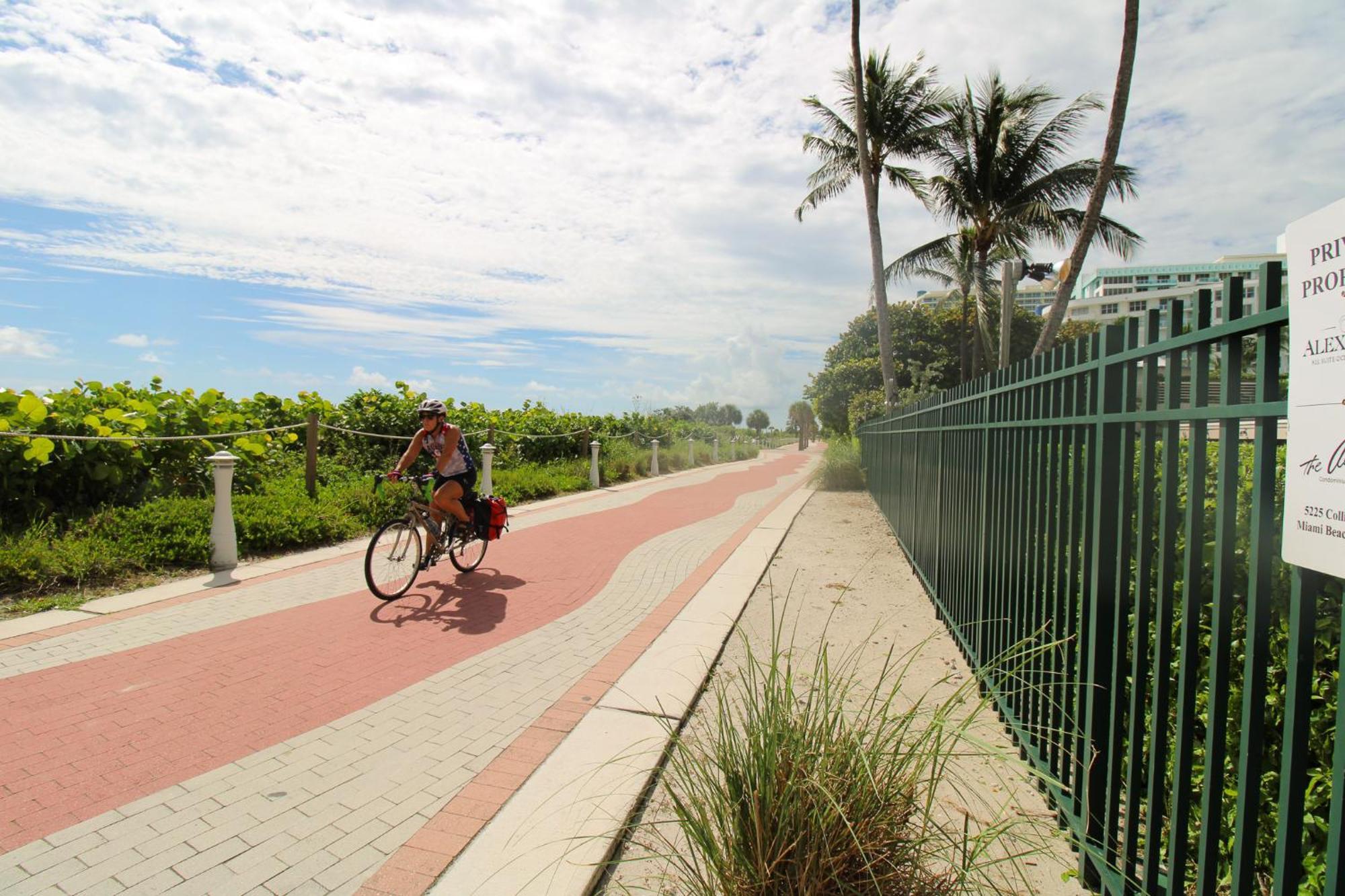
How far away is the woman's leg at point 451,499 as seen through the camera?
703 centimetres

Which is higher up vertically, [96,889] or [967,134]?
[967,134]

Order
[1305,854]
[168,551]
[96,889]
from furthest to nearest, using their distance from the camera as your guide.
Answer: [168,551] < [96,889] < [1305,854]

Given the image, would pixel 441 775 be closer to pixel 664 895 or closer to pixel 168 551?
pixel 664 895

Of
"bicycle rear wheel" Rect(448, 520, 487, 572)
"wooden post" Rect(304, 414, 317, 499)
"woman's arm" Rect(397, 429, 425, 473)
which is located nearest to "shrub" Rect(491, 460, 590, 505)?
"wooden post" Rect(304, 414, 317, 499)

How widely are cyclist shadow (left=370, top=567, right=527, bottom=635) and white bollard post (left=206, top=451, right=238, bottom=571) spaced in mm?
2079

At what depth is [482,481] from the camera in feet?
43.5

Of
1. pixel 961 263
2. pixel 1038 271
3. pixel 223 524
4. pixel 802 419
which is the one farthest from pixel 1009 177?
pixel 802 419

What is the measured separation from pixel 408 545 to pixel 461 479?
34.9 inches

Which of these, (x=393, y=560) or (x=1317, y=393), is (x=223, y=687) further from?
(x=1317, y=393)

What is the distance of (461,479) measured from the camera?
7219 millimetres

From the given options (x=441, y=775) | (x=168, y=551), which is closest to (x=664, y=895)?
(x=441, y=775)

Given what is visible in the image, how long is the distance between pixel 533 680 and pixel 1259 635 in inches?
153

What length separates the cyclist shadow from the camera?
19.4ft

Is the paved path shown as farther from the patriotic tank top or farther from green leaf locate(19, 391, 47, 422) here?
green leaf locate(19, 391, 47, 422)
